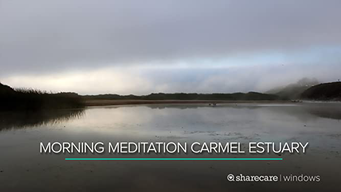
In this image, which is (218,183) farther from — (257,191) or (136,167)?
(136,167)

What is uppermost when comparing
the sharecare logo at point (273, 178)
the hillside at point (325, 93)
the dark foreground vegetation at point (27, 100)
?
the hillside at point (325, 93)

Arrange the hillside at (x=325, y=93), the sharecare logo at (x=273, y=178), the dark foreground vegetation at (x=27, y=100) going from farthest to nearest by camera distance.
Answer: the hillside at (x=325, y=93)
the dark foreground vegetation at (x=27, y=100)
the sharecare logo at (x=273, y=178)

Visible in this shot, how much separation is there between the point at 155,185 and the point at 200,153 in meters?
2.36

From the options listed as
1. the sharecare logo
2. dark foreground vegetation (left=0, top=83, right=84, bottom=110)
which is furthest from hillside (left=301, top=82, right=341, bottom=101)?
the sharecare logo

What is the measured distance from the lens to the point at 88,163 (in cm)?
546

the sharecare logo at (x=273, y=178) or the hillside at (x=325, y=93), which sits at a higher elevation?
the hillside at (x=325, y=93)

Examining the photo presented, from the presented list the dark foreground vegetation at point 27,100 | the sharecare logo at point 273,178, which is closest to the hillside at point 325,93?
the dark foreground vegetation at point 27,100

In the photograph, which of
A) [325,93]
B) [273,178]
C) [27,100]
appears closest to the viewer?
[273,178]

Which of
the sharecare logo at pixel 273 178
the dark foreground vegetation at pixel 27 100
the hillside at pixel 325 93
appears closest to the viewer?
the sharecare logo at pixel 273 178

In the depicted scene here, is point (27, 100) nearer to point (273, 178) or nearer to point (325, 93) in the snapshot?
point (273, 178)

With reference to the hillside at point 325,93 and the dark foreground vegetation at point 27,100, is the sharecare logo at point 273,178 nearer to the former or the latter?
the dark foreground vegetation at point 27,100

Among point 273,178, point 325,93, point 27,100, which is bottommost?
point 273,178

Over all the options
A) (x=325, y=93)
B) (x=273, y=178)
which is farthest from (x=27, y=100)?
(x=325, y=93)

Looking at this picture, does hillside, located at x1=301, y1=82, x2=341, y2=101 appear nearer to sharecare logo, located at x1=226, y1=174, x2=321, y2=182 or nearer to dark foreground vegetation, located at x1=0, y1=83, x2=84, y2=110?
dark foreground vegetation, located at x1=0, y1=83, x2=84, y2=110
